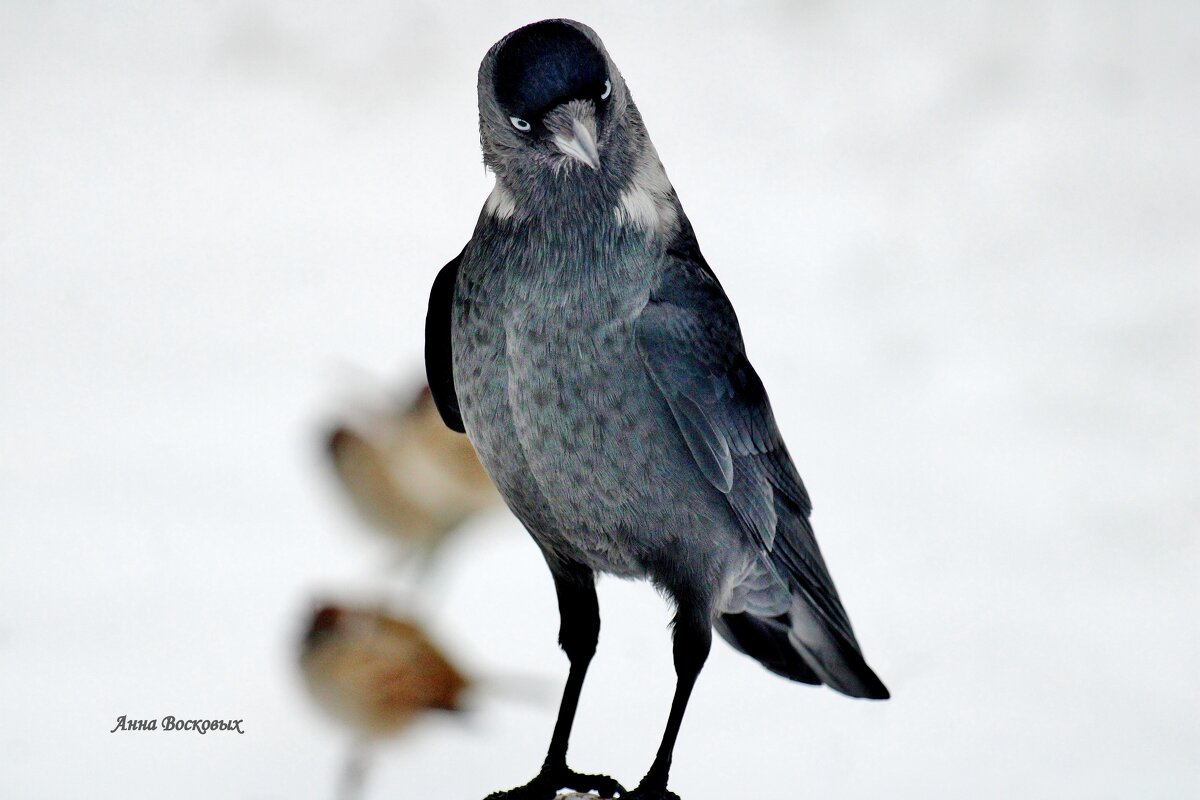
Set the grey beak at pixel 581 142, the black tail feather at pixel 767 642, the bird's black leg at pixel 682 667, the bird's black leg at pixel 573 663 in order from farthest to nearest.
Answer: the black tail feather at pixel 767 642, the bird's black leg at pixel 573 663, the bird's black leg at pixel 682 667, the grey beak at pixel 581 142

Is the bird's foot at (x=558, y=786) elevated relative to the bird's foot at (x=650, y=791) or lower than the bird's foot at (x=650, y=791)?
lower

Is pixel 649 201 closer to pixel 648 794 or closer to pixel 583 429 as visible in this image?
pixel 583 429

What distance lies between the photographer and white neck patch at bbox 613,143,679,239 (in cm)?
119

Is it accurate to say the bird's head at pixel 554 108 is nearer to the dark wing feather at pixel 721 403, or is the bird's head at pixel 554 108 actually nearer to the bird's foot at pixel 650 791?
the dark wing feather at pixel 721 403

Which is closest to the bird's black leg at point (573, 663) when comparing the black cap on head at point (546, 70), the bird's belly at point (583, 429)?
the bird's belly at point (583, 429)

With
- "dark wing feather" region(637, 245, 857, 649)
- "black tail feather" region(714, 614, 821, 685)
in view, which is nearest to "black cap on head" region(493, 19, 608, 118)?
"dark wing feather" region(637, 245, 857, 649)

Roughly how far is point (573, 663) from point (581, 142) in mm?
502

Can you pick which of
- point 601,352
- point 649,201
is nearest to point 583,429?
point 601,352

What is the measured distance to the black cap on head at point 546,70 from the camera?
113 centimetres

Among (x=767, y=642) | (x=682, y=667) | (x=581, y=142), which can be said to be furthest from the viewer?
(x=767, y=642)

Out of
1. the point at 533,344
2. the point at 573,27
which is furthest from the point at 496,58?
the point at 533,344

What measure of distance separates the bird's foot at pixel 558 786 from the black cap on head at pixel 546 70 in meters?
0.61

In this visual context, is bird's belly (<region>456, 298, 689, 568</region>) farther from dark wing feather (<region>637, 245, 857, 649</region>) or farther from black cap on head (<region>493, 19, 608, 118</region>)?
black cap on head (<region>493, 19, 608, 118</region>)

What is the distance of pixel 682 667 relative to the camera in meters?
1.24
